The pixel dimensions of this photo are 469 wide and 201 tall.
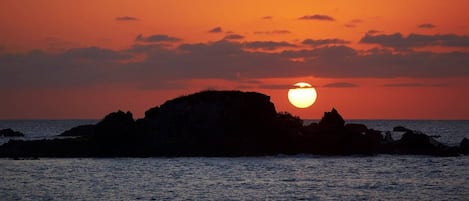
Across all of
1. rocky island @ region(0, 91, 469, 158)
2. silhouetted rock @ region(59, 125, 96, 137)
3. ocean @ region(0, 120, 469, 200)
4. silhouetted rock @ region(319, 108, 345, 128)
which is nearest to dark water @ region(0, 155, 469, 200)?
ocean @ region(0, 120, 469, 200)

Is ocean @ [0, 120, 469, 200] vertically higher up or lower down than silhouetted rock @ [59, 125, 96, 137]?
lower down

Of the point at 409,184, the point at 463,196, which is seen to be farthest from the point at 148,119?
the point at 463,196

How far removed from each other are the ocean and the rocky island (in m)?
4.34

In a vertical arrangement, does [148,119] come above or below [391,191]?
above

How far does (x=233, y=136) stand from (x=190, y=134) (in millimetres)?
6262

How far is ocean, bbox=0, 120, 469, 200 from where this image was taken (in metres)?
66.8

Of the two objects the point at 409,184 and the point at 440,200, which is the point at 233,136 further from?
the point at 440,200

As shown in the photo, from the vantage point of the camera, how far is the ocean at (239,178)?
66.8 meters

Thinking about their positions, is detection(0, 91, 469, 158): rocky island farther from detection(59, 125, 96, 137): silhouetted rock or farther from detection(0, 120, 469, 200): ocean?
detection(59, 125, 96, 137): silhouetted rock

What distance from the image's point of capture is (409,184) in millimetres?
75688

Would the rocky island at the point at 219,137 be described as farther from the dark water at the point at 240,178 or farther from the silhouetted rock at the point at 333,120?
the dark water at the point at 240,178

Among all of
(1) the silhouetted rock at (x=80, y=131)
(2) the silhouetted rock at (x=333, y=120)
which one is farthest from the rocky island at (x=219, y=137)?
(1) the silhouetted rock at (x=80, y=131)

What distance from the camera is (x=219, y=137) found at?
Answer: 114312 mm

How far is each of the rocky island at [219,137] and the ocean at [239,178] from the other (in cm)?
434
